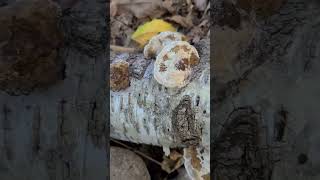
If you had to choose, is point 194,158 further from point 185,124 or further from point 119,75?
point 119,75

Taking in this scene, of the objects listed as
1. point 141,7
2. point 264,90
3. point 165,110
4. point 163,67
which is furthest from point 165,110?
point 141,7

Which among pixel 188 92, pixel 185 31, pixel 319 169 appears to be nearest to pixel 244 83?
pixel 319 169

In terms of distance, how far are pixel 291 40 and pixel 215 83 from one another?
0.32 feet

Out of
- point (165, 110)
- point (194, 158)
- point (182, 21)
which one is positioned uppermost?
point (182, 21)

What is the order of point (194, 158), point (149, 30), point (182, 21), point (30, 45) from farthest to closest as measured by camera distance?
point (182, 21) → point (149, 30) → point (194, 158) → point (30, 45)

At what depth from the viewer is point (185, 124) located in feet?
3.18

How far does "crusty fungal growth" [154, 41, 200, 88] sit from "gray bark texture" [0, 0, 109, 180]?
37 centimetres

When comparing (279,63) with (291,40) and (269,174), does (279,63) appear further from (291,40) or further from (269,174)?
(269,174)

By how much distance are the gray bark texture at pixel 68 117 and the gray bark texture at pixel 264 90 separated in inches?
5.2

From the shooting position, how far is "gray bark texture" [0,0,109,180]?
0.52 meters

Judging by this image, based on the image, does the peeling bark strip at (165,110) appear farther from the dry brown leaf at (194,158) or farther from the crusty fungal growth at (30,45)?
the crusty fungal growth at (30,45)

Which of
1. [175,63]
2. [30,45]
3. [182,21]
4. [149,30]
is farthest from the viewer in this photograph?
[182,21]

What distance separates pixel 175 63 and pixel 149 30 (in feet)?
1.69

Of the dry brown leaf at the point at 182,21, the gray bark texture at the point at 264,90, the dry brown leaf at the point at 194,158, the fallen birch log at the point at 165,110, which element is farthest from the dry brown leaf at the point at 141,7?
the gray bark texture at the point at 264,90
